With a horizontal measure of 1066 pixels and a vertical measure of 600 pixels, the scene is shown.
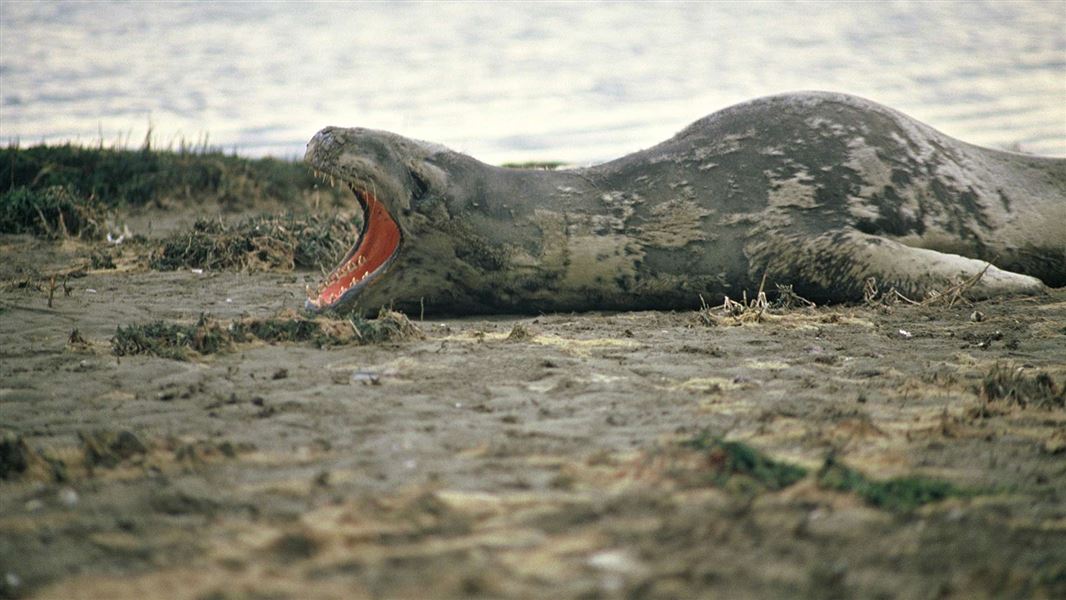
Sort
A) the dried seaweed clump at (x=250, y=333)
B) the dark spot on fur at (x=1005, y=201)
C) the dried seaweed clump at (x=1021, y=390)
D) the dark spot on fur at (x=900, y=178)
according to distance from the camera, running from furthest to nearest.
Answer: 1. the dark spot on fur at (x=1005, y=201)
2. the dark spot on fur at (x=900, y=178)
3. the dried seaweed clump at (x=250, y=333)
4. the dried seaweed clump at (x=1021, y=390)

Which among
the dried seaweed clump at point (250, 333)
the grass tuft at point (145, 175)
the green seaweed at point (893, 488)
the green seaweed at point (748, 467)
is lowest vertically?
the green seaweed at point (893, 488)

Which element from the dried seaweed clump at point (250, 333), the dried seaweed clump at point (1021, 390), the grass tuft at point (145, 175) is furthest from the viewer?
the grass tuft at point (145, 175)

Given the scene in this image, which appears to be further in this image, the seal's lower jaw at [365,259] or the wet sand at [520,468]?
the seal's lower jaw at [365,259]

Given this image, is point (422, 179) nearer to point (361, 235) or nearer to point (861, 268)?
point (361, 235)

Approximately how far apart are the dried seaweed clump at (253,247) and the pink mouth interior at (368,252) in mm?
1870

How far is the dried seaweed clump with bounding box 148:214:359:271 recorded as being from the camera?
8805 mm

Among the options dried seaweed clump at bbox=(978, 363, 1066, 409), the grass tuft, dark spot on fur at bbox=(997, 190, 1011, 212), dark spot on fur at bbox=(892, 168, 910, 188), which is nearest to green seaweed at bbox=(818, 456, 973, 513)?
dried seaweed clump at bbox=(978, 363, 1066, 409)

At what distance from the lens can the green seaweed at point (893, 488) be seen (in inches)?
105

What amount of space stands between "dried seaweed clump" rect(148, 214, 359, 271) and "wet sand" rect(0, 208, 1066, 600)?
3.46 meters

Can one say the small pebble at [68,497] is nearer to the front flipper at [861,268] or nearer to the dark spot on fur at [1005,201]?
the front flipper at [861,268]

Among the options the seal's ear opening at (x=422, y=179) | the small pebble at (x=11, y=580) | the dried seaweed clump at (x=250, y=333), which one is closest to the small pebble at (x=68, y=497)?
the small pebble at (x=11, y=580)

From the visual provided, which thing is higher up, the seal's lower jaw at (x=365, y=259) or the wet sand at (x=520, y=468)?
the seal's lower jaw at (x=365, y=259)

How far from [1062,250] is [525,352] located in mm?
4341

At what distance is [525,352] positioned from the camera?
195 inches
